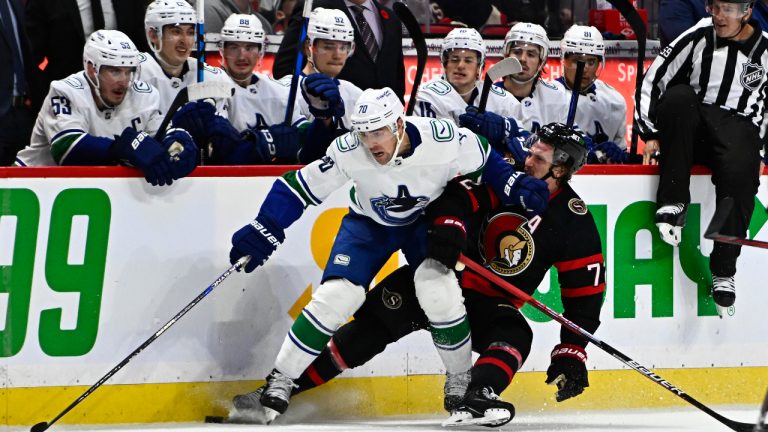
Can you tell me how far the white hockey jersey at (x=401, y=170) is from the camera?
15.4ft

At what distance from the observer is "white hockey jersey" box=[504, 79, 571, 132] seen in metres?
6.04

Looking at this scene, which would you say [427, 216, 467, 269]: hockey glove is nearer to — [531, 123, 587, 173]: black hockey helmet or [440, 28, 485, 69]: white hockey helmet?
[531, 123, 587, 173]: black hockey helmet

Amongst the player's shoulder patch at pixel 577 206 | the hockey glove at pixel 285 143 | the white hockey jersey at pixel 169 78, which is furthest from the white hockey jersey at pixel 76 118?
the player's shoulder patch at pixel 577 206

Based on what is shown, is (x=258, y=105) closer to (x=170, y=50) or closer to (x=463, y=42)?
(x=170, y=50)

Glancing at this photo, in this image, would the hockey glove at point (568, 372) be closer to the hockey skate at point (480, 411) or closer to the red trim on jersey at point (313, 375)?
the hockey skate at point (480, 411)

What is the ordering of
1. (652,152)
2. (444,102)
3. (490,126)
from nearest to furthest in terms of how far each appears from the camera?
1. (490,126)
2. (652,152)
3. (444,102)

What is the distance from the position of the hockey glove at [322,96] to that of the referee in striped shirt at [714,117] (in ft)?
4.22

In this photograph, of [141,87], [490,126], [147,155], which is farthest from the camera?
[490,126]

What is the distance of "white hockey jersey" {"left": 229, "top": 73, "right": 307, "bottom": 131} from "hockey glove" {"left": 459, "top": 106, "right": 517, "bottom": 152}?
0.71 metres

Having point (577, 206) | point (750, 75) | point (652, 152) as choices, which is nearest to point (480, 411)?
point (577, 206)

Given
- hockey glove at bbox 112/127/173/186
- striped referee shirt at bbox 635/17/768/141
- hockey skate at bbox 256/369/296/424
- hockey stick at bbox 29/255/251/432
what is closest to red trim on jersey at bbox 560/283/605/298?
striped referee shirt at bbox 635/17/768/141

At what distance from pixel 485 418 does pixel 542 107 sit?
79.5 inches

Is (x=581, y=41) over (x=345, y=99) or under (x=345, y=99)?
over

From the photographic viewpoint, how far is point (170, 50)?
18.3 feet
